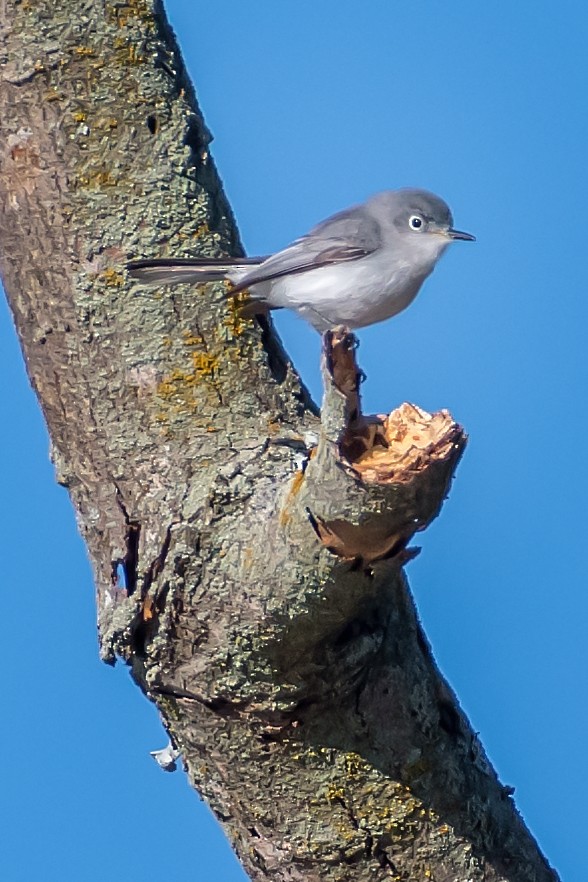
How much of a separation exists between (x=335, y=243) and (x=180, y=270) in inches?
60.6

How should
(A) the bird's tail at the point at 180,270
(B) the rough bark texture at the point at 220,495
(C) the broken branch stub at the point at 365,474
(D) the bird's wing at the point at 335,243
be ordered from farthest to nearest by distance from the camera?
(D) the bird's wing at the point at 335,243, (A) the bird's tail at the point at 180,270, (B) the rough bark texture at the point at 220,495, (C) the broken branch stub at the point at 365,474

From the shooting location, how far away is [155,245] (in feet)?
8.98

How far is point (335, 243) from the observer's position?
13.5ft

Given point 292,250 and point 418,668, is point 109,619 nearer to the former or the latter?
point 418,668

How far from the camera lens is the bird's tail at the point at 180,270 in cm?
265

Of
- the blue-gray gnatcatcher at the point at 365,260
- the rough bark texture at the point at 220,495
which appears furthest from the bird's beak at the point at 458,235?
the rough bark texture at the point at 220,495

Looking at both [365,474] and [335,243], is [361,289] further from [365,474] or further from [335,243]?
[365,474]

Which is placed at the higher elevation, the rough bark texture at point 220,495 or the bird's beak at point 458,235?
the bird's beak at point 458,235

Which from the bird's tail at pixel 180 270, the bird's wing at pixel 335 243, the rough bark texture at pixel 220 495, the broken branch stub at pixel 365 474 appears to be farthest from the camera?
the bird's wing at pixel 335 243

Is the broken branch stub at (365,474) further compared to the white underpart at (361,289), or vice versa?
the white underpart at (361,289)

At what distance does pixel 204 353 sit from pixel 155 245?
12.2 inches

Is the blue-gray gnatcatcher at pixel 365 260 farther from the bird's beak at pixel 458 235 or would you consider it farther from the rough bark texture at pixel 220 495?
the rough bark texture at pixel 220 495

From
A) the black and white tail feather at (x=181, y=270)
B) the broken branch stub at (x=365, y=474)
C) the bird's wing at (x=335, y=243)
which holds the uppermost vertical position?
the bird's wing at (x=335, y=243)

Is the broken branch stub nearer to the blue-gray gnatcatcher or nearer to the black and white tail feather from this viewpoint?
the black and white tail feather
